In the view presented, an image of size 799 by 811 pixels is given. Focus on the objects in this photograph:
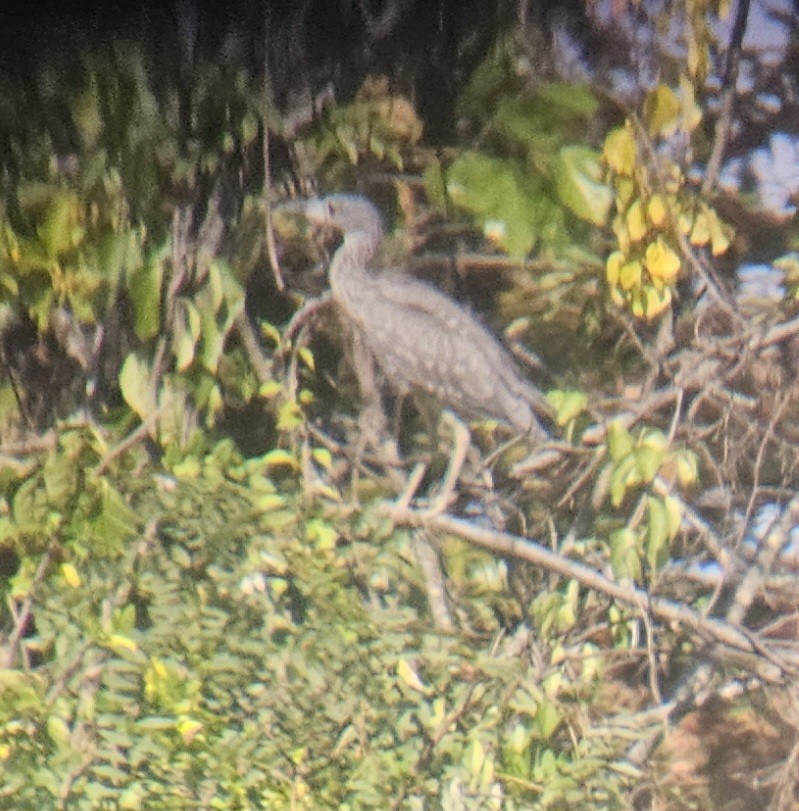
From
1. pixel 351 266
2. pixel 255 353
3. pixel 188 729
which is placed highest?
pixel 351 266

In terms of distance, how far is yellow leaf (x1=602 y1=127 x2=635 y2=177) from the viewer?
1.34 m

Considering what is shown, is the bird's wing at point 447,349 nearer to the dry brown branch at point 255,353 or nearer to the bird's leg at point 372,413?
the bird's leg at point 372,413

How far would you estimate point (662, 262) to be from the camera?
137 centimetres

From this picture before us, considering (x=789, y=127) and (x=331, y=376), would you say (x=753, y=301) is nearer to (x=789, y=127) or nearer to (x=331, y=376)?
(x=789, y=127)

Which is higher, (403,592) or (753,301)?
(753,301)

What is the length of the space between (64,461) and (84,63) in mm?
537

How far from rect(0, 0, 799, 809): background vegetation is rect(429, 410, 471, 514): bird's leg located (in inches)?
0.6

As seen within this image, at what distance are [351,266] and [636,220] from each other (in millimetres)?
368

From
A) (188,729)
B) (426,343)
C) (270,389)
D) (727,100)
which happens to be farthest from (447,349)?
(188,729)

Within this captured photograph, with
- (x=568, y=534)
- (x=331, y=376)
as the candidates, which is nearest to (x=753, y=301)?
(x=568, y=534)

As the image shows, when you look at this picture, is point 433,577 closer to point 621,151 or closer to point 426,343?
point 426,343

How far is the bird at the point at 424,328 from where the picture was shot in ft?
4.70

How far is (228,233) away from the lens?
4.86 ft

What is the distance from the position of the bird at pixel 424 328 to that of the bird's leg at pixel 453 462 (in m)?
0.01
